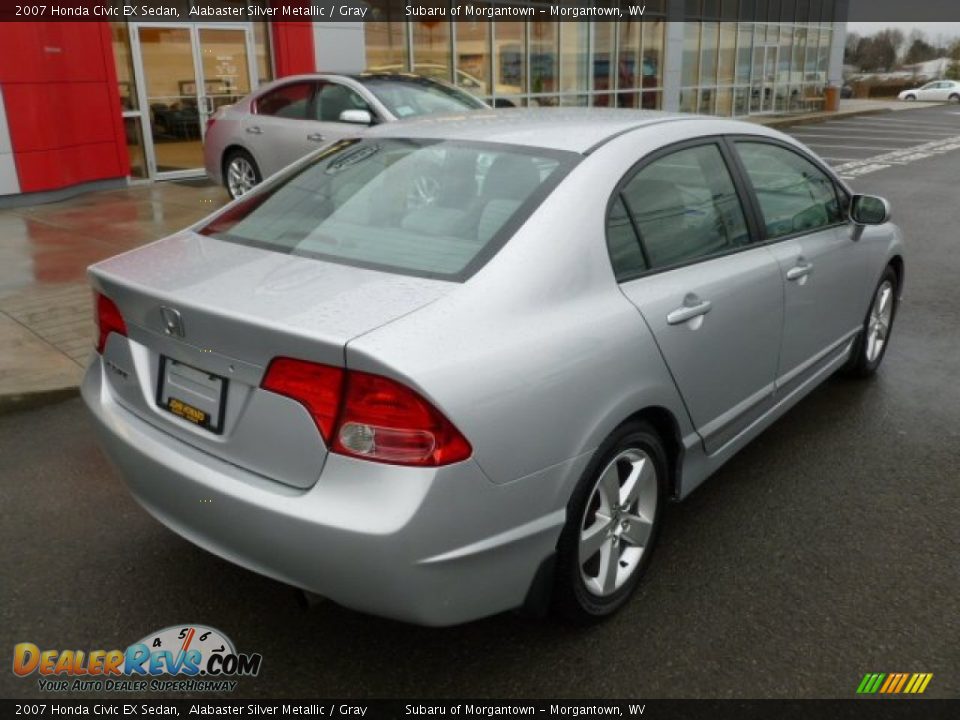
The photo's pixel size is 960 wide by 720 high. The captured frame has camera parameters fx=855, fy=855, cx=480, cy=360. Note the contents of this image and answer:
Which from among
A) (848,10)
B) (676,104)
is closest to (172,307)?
(676,104)

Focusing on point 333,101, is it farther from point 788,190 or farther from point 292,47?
point 788,190

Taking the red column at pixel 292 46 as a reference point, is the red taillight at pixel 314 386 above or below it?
below

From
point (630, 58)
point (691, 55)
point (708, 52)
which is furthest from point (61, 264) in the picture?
point (708, 52)

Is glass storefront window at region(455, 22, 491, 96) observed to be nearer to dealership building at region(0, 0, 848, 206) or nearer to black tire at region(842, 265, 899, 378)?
dealership building at region(0, 0, 848, 206)

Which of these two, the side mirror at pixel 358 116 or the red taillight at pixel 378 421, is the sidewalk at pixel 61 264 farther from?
the red taillight at pixel 378 421

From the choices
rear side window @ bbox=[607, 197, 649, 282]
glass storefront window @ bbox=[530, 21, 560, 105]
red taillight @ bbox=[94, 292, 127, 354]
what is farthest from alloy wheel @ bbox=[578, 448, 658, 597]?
glass storefront window @ bbox=[530, 21, 560, 105]

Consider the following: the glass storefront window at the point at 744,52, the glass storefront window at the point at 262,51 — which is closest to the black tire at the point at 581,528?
the glass storefront window at the point at 262,51

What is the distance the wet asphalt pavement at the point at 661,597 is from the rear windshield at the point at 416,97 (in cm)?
577

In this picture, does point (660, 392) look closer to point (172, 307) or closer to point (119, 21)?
point (172, 307)

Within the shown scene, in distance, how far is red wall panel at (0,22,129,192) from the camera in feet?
33.7

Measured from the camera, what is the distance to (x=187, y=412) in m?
2.46

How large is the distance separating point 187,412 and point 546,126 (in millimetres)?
1684

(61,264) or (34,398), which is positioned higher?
(61,264)

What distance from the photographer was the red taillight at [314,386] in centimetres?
213
